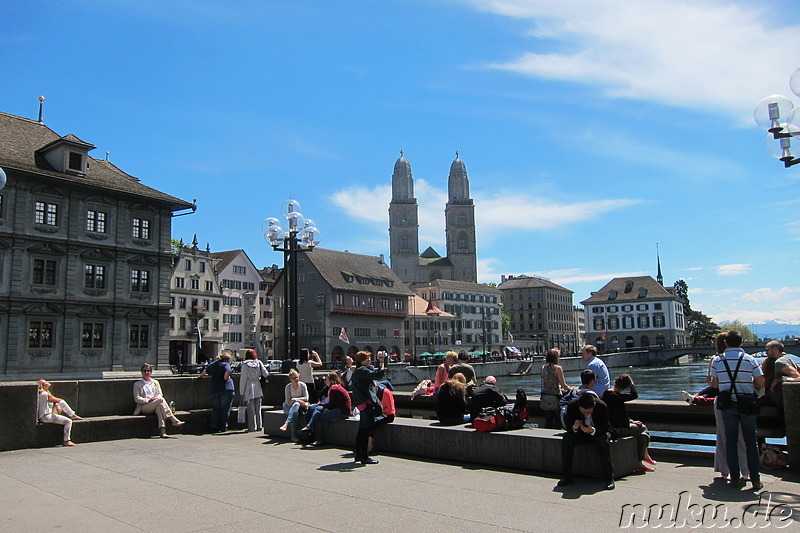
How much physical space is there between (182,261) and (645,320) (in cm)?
9980

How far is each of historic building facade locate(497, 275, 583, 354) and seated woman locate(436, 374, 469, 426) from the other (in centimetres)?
16072

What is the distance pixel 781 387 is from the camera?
29.3 feet

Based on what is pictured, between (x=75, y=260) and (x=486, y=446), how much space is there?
130ft

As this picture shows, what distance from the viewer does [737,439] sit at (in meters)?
7.97

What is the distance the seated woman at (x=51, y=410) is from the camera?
38.9ft

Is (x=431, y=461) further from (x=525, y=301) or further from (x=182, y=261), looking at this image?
(x=525, y=301)

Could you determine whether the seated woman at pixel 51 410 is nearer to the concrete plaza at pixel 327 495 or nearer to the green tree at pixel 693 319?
the concrete plaza at pixel 327 495

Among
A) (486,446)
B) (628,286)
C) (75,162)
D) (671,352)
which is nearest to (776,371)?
(486,446)

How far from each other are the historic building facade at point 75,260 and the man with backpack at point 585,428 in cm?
3932

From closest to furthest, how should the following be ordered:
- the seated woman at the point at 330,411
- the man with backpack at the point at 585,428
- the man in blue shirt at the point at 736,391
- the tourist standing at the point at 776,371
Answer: the man in blue shirt at the point at 736,391
the man with backpack at the point at 585,428
the tourist standing at the point at 776,371
the seated woman at the point at 330,411

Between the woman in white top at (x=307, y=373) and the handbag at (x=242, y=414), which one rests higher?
the woman in white top at (x=307, y=373)

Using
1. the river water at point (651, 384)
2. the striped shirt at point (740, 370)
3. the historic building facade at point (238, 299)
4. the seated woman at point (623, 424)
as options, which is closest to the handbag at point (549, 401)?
the seated woman at point (623, 424)

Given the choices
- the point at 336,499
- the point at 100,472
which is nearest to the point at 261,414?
the point at 100,472

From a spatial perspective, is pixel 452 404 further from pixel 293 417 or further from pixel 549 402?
pixel 293 417
